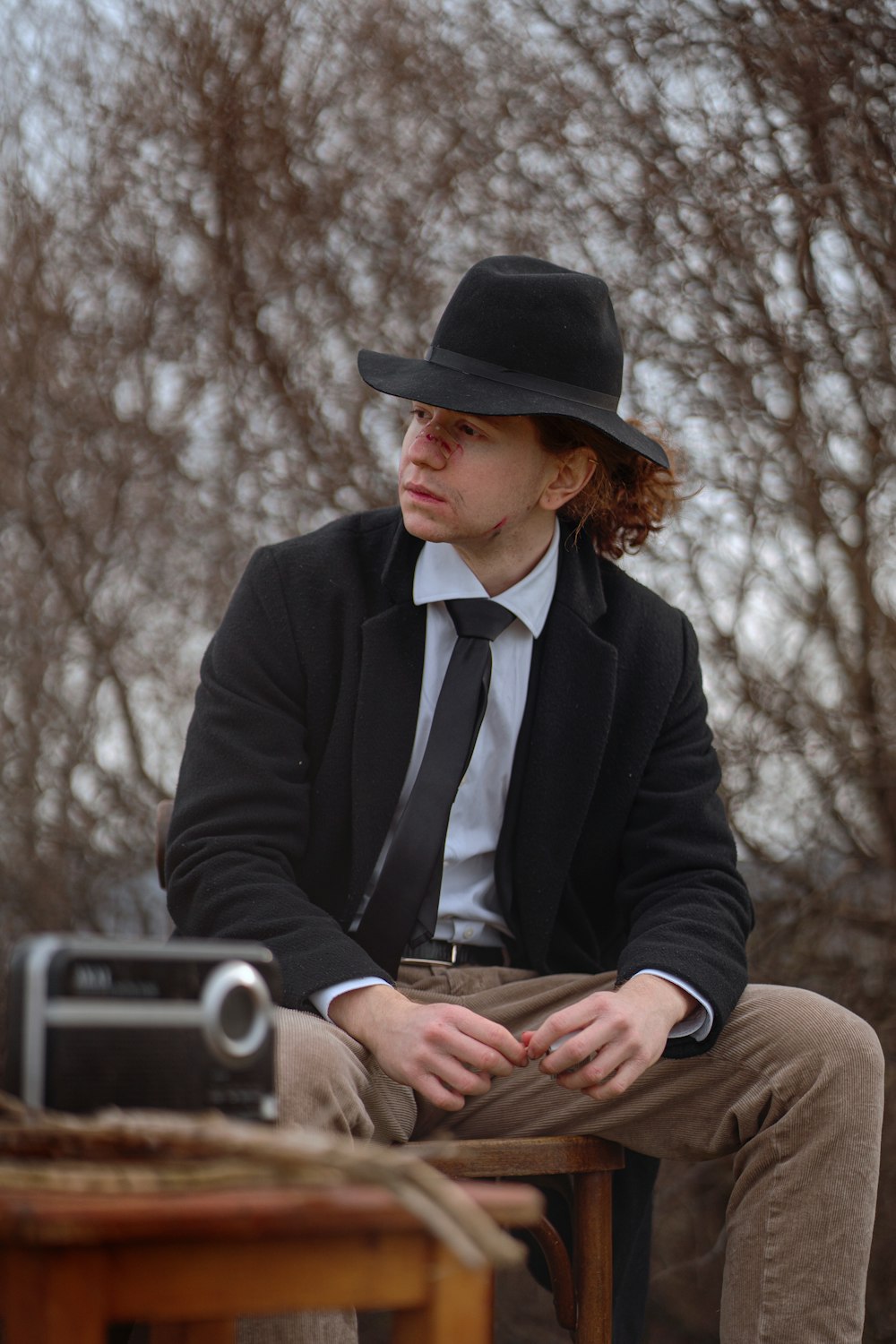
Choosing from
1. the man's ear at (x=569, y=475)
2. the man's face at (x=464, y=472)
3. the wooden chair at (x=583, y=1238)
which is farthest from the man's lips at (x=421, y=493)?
the wooden chair at (x=583, y=1238)

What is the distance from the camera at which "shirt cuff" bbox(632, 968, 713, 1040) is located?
6.54 ft

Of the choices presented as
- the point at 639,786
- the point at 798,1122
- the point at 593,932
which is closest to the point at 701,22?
the point at 639,786

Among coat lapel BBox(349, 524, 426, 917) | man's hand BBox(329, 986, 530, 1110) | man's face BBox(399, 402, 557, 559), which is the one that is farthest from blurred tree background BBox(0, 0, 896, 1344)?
man's hand BBox(329, 986, 530, 1110)

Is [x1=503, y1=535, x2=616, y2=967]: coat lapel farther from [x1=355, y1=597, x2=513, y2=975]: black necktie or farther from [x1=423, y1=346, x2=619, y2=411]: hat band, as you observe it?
[x1=423, y1=346, x2=619, y2=411]: hat band

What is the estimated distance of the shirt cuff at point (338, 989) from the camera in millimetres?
1880

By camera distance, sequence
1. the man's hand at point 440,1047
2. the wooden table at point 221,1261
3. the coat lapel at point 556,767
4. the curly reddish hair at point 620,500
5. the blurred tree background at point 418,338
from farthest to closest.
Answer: the blurred tree background at point 418,338 → the curly reddish hair at point 620,500 → the coat lapel at point 556,767 → the man's hand at point 440,1047 → the wooden table at point 221,1261

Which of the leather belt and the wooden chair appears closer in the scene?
the wooden chair

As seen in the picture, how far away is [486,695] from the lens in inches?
89.8

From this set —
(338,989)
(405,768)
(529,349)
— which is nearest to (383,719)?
(405,768)

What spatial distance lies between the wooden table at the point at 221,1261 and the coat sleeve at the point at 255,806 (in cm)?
84

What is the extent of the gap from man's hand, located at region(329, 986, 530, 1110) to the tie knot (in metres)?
0.65

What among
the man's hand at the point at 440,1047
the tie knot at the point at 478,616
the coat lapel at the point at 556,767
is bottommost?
the man's hand at the point at 440,1047

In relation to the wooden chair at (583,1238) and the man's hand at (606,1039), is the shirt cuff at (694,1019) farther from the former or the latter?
the wooden chair at (583,1238)

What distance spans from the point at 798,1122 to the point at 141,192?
2666 mm
